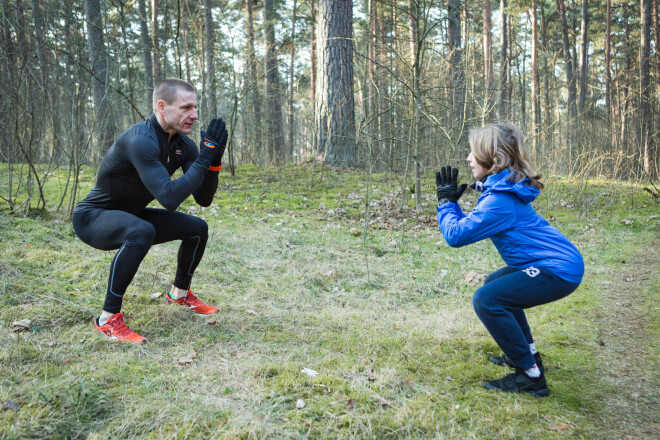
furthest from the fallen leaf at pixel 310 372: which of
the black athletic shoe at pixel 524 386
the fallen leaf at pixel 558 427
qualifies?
the fallen leaf at pixel 558 427

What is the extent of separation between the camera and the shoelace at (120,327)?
3.07 meters

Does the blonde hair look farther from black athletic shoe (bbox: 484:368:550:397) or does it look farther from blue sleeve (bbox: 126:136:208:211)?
blue sleeve (bbox: 126:136:208:211)

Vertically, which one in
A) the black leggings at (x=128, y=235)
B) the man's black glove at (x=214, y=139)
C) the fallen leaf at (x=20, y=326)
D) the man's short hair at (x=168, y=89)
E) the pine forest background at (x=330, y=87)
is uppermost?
the pine forest background at (x=330, y=87)

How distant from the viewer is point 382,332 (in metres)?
3.53

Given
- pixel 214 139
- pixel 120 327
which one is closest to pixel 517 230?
pixel 214 139

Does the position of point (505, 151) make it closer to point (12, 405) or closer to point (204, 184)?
point (204, 184)

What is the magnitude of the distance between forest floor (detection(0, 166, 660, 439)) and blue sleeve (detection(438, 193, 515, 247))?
908mm

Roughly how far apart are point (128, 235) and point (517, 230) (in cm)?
258

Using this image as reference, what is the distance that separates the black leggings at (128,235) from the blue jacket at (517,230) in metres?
2.08

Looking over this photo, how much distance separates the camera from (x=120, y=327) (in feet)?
10.1

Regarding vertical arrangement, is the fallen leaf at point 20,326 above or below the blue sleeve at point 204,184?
below

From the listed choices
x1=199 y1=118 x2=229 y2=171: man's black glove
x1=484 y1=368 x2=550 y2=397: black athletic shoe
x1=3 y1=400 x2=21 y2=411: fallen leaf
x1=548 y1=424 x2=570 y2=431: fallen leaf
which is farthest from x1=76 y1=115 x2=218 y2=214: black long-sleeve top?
x1=548 y1=424 x2=570 y2=431: fallen leaf

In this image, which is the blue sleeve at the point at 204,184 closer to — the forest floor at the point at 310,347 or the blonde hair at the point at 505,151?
the forest floor at the point at 310,347

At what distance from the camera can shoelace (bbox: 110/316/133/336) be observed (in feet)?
10.1
